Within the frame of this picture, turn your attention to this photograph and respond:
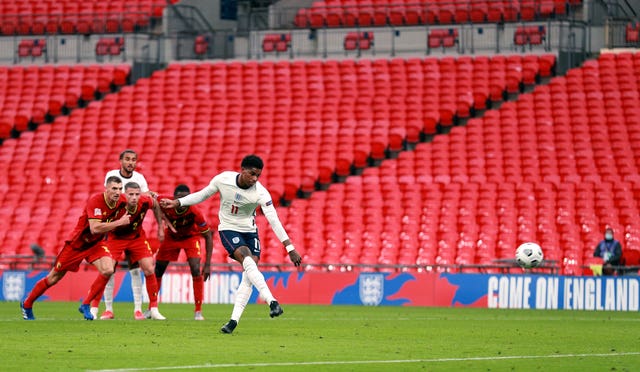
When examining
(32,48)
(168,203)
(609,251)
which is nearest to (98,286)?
(168,203)

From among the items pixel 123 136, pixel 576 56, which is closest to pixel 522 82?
pixel 576 56

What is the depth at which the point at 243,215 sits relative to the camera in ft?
52.4

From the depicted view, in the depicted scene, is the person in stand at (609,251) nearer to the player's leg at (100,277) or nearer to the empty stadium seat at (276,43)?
the player's leg at (100,277)

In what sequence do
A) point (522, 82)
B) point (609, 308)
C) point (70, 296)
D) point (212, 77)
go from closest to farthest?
point (609, 308)
point (70, 296)
point (522, 82)
point (212, 77)

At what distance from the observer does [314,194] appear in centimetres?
3186

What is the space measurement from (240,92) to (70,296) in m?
10.8

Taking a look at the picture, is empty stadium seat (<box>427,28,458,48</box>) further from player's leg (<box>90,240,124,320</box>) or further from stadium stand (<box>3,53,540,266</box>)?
player's leg (<box>90,240,124,320</box>)

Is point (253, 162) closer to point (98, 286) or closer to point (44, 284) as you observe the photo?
point (98, 286)

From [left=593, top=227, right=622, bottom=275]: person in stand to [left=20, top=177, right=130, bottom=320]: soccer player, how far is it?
11522 mm

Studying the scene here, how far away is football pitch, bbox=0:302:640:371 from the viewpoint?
38.5 feet

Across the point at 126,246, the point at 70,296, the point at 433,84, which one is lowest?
the point at 70,296

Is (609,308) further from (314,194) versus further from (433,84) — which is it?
(433,84)

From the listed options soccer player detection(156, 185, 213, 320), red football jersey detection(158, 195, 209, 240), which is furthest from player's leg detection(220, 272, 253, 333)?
red football jersey detection(158, 195, 209, 240)

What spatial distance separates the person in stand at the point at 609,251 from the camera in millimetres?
25984
